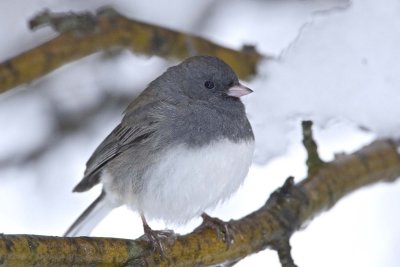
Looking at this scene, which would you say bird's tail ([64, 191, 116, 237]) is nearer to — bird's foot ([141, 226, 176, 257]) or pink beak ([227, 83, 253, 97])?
bird's foot ([141, 226, 176, 257])

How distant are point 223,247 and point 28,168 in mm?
1221

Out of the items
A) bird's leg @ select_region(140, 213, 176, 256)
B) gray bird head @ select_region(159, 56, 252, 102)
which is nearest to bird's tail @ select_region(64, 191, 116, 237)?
bird's leg @ select_region(140, 213, 176, 256)

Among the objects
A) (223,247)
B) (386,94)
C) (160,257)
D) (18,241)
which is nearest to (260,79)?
(386,94)

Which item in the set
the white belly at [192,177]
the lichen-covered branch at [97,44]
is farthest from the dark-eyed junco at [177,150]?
the lichen-covered branch at [97,44]

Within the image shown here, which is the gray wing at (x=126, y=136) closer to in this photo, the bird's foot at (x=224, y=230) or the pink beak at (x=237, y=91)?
the pink beak at (x=237, y=91)

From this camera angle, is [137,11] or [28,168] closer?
[28,168]

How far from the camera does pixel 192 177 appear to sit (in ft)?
8.21

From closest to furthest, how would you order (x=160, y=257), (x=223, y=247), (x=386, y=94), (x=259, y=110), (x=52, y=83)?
(x=160, y=257) → (x=223, y=247) → (x=386, y=94) → (x=259, y=110) → (x=52, y=83)

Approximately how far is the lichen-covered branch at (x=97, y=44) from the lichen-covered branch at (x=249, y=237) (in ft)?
2.32

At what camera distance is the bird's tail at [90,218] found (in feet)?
9.71

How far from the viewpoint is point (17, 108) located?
11.8 feet

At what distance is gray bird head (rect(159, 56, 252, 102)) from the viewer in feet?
9.27

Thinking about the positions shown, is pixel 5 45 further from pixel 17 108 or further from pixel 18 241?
pixel 18 241

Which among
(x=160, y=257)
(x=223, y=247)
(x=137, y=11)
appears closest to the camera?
(x=160, y=257)
